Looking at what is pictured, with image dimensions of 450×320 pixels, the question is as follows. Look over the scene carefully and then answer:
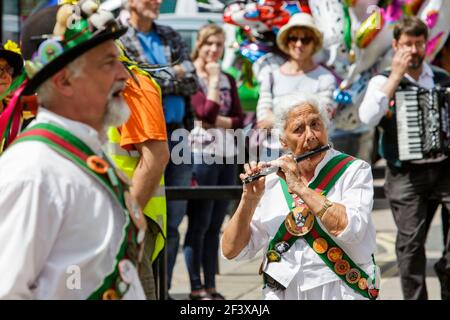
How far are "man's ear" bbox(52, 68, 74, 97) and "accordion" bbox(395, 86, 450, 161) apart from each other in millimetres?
4389

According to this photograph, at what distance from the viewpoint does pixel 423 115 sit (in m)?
7.42

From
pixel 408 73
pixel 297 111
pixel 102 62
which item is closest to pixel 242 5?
pixel 408 73

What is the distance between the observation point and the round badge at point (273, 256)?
193 inches

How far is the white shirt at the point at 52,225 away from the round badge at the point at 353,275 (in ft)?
5.95

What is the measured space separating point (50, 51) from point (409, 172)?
4.46m

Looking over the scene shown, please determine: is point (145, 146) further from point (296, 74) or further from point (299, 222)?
point (296, 74)

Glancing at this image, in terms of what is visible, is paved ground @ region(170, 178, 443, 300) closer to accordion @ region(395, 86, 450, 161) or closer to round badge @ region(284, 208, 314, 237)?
accordion @ region(395, 86, 450, 161)

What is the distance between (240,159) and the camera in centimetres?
852

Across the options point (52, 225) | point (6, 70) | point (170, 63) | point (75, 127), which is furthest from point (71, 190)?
point (170, 63)

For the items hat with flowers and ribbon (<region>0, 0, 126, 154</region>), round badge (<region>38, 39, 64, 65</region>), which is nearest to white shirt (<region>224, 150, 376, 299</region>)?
hat with flowers and ribbon (<region>0, 0, 126, 154</region>)

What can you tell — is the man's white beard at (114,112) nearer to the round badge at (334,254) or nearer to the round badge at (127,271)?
the round badge at (127,271)

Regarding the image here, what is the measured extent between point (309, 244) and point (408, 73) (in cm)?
291

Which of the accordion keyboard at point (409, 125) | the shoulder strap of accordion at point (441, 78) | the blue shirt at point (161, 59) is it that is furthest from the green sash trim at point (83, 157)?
the shoulder strap of accordion at point (441, 78)
